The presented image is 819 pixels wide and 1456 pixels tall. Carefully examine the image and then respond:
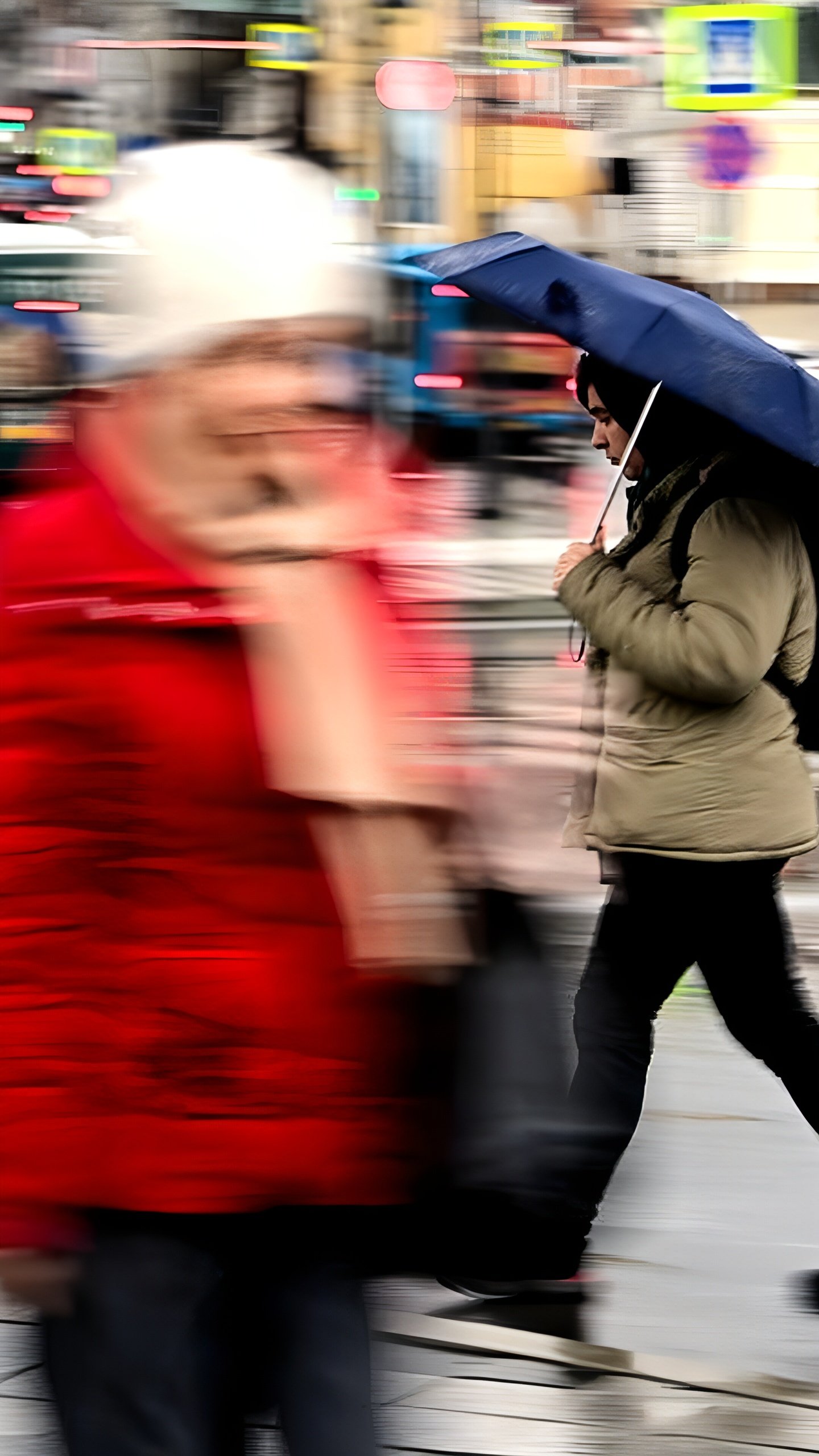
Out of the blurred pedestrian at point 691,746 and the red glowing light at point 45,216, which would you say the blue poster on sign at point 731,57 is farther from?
the red glowing light at point 45,216

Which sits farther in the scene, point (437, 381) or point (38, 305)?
point (437, 381)

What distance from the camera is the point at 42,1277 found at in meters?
1.94

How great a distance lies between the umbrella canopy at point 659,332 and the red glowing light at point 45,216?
17686mm

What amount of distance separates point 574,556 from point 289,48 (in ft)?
63.4

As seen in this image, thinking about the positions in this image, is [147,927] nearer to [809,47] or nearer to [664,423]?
[664,423]

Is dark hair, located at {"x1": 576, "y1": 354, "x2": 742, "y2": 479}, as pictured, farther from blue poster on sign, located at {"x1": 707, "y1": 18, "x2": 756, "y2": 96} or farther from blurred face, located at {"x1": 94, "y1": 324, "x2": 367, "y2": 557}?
blue poster on sign, located at {"x1": 707, "y1": 18, "x2": 756, "y2": 96}

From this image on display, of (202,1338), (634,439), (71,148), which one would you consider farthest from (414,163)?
(202,1338)

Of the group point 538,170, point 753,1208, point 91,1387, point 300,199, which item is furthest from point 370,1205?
point 538,170

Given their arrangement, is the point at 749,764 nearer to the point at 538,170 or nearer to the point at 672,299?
the point at 672,299

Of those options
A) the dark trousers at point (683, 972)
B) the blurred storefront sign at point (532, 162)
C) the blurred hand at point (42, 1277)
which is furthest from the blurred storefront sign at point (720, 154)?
the blurred hand at point (42, 1277)

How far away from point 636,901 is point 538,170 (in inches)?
505

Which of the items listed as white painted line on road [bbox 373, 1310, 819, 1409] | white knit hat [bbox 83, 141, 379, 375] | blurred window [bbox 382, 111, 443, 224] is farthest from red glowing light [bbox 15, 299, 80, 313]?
white knit hat [bbox 83, 141, 379, 375]

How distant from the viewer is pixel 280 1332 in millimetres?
1987

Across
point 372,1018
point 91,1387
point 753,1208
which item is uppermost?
point 372,1018
